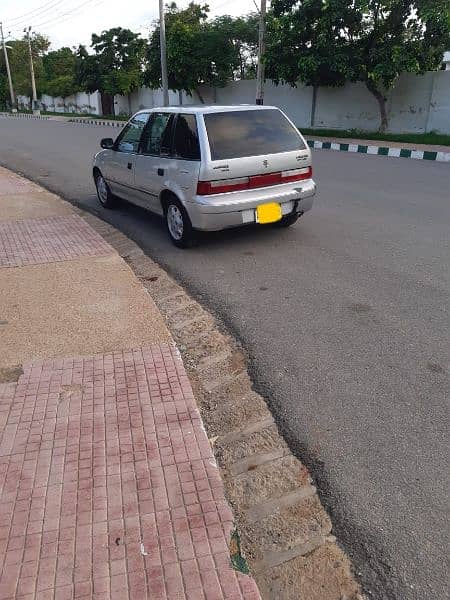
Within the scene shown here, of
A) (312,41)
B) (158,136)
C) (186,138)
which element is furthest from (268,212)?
(312,41)

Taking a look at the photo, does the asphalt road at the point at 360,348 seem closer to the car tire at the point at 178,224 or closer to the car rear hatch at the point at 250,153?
the car tire at the point at 178,224

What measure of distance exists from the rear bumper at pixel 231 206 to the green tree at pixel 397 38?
45.1 ft

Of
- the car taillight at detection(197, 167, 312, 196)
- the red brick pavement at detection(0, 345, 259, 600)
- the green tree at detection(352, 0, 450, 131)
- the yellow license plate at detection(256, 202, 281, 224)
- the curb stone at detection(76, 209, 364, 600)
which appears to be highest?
the green tree at detection(352, 0, 450, 131)

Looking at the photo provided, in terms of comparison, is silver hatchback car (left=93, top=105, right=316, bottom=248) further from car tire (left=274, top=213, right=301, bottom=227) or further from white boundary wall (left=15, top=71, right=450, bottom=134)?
white boundary wall (left=15, top=71, right=450, bottom=134)

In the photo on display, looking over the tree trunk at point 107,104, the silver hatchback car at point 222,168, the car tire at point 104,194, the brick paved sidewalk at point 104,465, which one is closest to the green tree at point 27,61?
the tree trunk at point 107,104

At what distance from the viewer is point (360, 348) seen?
12.5 feet

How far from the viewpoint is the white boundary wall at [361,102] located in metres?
18.0

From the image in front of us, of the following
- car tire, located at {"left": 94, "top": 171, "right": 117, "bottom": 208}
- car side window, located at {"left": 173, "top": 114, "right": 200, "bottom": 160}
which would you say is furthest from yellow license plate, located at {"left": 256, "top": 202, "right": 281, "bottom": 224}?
car tire, located at {"left": 94, "top": 171, "right": 117, "bottom": 208}

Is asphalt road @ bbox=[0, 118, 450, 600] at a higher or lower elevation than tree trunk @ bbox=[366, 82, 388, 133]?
lower

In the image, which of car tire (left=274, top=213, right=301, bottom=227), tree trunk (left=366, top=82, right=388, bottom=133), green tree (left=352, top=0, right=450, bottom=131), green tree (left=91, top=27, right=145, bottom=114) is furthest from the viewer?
green tree (left=91, top=27, right=145, bottom=114)

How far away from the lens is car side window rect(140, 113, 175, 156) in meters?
6.16

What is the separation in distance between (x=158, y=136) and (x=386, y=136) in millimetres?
14494

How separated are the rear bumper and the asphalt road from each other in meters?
0.42

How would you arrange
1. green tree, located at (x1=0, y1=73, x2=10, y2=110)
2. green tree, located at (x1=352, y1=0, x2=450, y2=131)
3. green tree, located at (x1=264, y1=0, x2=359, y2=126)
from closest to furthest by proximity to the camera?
green tree, located at (x1=352, y1=0, x2=450, y2=131)
green tree, located at (x1=264, y1=0, x2=359, y2=126)
green tree, located at (x1=0, y1=73, x2=10, y2=110)
